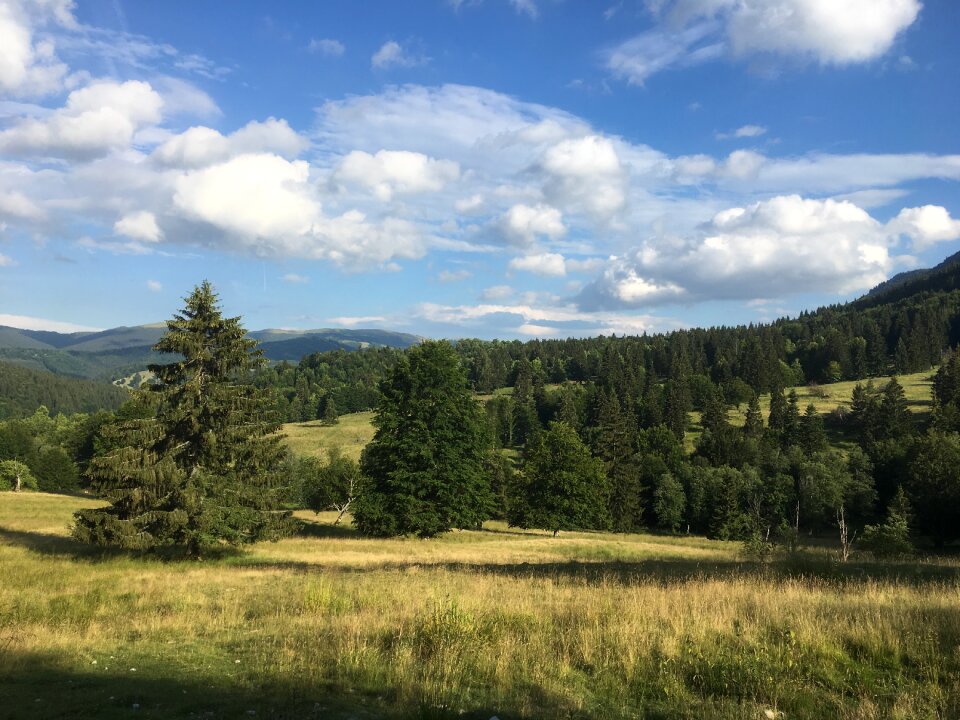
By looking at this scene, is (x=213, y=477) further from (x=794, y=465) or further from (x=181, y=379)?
(x=794, y=465)

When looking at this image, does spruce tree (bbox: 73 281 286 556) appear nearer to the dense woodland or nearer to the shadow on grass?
the dense woodland

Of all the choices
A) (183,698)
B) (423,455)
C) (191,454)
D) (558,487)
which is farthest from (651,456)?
(183,698)

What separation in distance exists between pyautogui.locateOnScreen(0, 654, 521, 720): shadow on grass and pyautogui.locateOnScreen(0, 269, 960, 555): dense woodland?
16.2 meters

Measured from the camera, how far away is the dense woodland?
133ft

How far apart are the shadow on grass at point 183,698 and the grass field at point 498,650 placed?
34 mm

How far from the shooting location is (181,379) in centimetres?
2288

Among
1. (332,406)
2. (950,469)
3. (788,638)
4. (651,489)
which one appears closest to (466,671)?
(788,638)

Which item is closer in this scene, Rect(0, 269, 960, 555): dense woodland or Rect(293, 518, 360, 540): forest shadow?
Rect(293, 518, 360, 540): forest shadow

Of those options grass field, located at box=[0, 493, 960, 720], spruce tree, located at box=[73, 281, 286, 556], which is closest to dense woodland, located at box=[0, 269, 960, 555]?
spruce tree, located at box=[73, 281, 286, 556]

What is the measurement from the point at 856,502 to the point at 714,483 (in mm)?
18587

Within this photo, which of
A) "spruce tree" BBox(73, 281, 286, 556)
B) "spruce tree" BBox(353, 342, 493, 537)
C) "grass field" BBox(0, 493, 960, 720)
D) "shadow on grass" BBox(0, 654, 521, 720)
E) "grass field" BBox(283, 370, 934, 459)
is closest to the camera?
"shadow on grass" BBox(0, 654, 521, 720)

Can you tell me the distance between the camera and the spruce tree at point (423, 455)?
39.4 metres

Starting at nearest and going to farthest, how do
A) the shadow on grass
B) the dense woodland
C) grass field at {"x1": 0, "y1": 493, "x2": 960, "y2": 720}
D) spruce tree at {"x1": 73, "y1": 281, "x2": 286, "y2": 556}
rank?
the shadow on grass < grass field at {"x1": 0, "y1": 493, "x2": 960, "y2": 720} < spruce tree at {"x1": 73, "y1": 281, "x2": 286, "y2": 556} < the dense woodland

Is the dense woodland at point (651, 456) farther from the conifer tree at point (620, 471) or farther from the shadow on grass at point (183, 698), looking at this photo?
the shadow on grass at point (183, 698)
